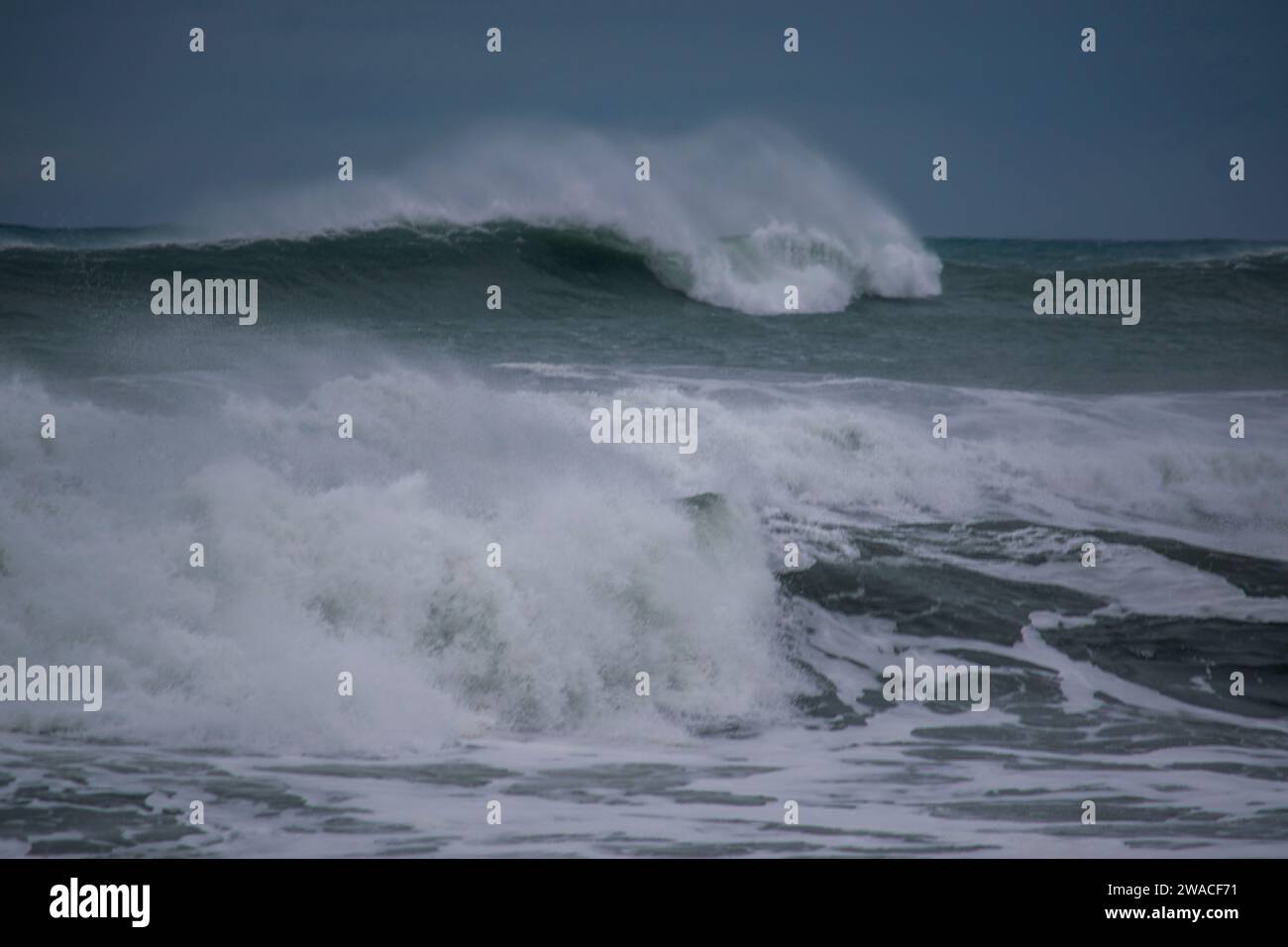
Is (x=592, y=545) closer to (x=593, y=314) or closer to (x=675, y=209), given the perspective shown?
(x=593, y=314)

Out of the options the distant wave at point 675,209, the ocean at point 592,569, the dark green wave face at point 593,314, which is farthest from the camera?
the distant wave at point 675,209

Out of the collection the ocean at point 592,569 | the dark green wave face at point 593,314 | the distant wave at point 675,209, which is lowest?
the ocean at point 592,569

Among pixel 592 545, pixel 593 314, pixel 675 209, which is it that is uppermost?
pixel 675 209

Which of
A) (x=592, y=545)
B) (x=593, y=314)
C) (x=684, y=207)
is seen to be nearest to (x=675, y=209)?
(x=684, y=207)

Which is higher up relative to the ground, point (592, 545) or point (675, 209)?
point (675, 209)

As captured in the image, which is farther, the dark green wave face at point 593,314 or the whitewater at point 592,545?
the dark green wave face at point 593,314

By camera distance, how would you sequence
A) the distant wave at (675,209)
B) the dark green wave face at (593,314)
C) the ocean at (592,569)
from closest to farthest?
the ocean at (592,569), the dark green wave face at (593,314), the distant wave at (675,209)
